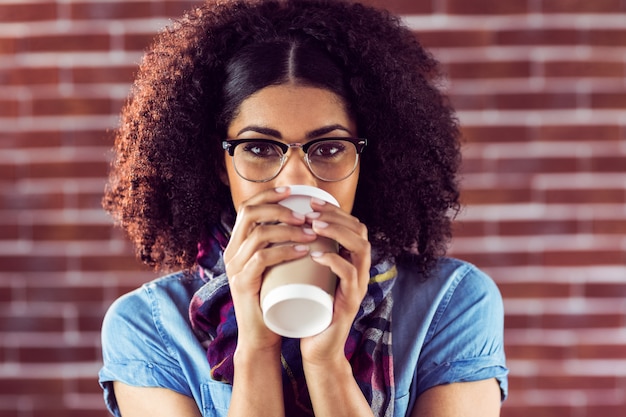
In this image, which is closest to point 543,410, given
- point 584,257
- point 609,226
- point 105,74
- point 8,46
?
point 584,257

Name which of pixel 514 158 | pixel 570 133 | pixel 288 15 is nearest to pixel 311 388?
pixel 288 15

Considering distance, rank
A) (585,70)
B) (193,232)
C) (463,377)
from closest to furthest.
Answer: (463,377)
(193,232)
(585,70)

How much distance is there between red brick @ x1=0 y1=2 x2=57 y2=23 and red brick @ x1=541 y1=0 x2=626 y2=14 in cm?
144

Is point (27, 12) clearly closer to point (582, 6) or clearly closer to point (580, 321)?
point (582, 6)

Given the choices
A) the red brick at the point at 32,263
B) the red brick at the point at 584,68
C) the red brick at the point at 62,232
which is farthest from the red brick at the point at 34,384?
the red brick at the point at 584,68

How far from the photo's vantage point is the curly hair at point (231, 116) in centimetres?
127

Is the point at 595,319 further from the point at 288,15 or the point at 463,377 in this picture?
the point at 288,15

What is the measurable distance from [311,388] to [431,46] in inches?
46.5

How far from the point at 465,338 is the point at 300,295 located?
549 mm

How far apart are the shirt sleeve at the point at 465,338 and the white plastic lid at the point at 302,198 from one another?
1.59ft

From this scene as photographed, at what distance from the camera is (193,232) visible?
4.54ft

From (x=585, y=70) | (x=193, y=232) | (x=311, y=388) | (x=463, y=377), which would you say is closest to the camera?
(x=311, y=388)

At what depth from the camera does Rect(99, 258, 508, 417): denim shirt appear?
1.26m

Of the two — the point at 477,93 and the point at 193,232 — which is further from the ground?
the point at 477,93
